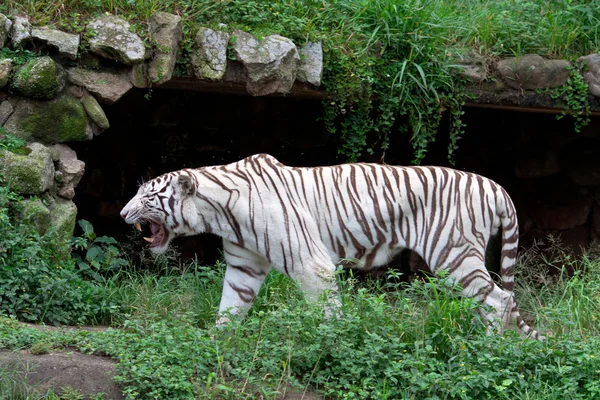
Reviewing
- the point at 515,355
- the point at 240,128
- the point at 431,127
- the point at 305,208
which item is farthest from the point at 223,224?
the point at 240,128

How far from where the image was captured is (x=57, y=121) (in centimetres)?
605

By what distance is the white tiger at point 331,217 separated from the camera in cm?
539

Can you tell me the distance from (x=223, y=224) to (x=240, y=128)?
155 inches

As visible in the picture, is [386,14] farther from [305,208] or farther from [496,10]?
[305,208]

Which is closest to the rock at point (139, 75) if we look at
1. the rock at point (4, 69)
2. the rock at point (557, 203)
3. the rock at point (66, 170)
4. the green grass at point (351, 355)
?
the rock at point (66, 170)

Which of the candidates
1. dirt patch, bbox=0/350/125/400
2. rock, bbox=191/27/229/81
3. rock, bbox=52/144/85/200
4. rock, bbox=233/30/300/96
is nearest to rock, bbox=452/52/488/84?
rock, bbox=233/30/300/96

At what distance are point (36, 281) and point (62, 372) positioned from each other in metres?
1.41

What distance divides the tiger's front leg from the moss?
5.00 feet

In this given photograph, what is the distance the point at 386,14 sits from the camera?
287 inches

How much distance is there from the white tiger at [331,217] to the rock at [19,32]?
148 centimetres

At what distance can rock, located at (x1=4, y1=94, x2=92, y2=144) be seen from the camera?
19.6 feet

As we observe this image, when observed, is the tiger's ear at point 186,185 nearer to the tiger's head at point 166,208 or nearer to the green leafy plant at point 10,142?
the tiger's head at point 166,208

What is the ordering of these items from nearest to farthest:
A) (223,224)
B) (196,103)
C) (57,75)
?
(223,224) → (57,75) → (196,103)

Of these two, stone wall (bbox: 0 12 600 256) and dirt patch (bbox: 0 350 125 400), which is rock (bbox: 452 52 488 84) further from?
dirt patch (bbox: 0 350 125 400)
